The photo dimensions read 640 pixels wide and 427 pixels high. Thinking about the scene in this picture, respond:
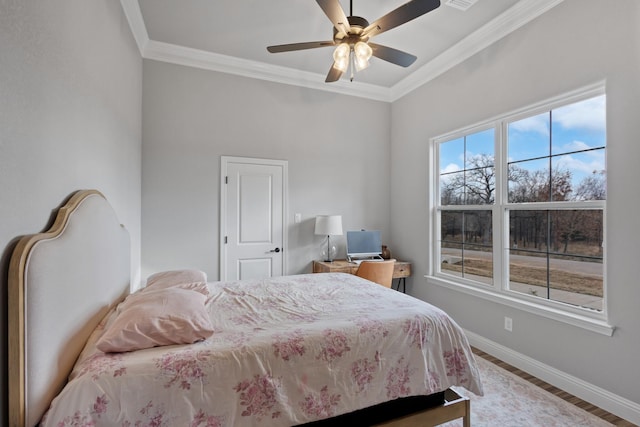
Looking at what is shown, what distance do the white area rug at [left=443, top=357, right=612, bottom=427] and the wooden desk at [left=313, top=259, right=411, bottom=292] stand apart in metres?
1.62

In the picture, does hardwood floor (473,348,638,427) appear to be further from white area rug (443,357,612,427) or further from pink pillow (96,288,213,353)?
pink pillow (96,288,213,353)

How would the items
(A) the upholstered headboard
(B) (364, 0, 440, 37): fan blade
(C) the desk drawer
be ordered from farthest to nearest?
(C) the desk drawer, (B) (364, 0, 440, 37): fan blade, (A) the upholstered headboard

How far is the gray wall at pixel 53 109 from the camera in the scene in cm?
103

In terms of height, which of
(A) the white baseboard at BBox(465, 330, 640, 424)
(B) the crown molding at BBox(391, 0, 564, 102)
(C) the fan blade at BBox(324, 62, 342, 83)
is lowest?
(A) the white baseboard at BBox(465, 330, 640, 424)

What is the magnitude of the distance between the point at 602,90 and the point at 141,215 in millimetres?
4250

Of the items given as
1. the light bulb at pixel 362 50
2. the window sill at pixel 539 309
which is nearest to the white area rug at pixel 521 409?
the window sill at pixel 539 309

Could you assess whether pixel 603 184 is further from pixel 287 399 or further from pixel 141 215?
pixel 141 215

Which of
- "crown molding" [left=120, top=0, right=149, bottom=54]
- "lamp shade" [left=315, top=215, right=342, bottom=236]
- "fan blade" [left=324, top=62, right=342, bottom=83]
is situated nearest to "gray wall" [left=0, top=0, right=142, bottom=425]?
"crown molding" [left=120, top=0, right=149, bottom=54]

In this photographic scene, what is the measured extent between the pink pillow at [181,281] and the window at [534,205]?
272cm

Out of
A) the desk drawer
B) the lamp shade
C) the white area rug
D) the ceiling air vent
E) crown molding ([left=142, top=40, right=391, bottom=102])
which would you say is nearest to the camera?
the white area rug

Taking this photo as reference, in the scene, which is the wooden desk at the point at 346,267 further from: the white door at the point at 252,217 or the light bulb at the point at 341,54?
the light bulb at the point at 341,54

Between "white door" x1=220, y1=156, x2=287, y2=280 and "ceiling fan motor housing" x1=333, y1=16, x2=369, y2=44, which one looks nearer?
"ceiling fan motor housing" x1=333, y1=16, x2=369, y2=44

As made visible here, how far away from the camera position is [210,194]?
3.61m

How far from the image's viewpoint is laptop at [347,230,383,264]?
13.2 ft
